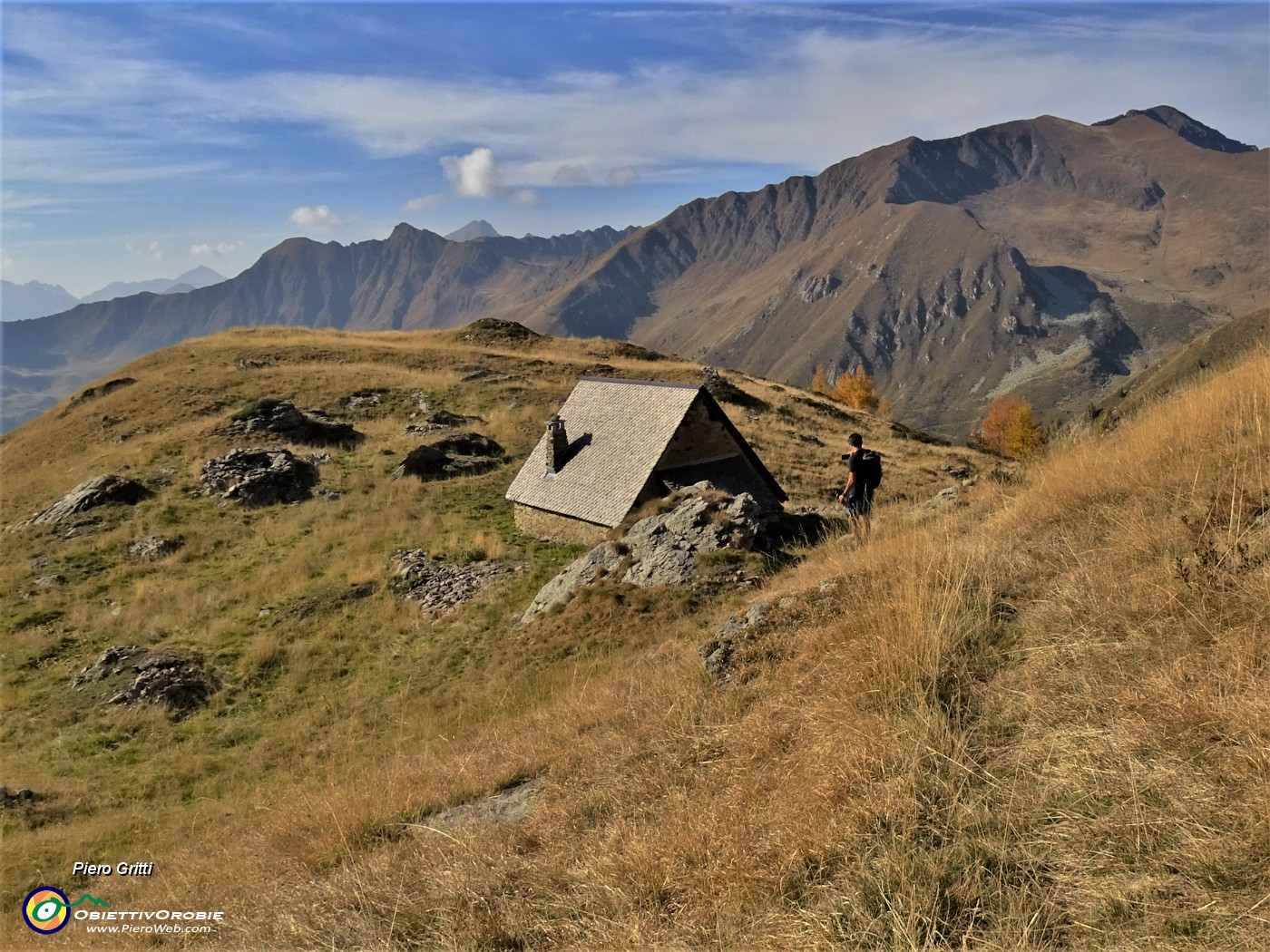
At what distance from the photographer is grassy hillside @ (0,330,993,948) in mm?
9594

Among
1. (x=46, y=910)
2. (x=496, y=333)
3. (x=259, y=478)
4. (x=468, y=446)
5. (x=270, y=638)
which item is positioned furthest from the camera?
(x=496, y=333)

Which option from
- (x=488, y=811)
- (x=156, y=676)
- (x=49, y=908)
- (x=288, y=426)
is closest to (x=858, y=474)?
(x=488, y=811)

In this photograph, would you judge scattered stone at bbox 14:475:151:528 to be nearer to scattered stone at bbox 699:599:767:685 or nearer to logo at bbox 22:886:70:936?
logo at bbox 22:886:70:936

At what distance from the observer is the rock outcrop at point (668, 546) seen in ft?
53.8

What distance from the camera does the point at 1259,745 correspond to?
3783mm

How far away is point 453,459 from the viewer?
33.4 m

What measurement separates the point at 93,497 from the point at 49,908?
27368mm

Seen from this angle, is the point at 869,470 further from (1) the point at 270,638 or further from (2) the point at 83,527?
(2) the point at 83,527

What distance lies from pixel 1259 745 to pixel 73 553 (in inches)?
1295

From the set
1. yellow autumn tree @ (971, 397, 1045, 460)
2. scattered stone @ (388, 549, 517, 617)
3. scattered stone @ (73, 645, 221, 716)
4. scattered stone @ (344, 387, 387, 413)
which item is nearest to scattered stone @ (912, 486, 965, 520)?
scattered stone @ (388, 549, 517, 617)

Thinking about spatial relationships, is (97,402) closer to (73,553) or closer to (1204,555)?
(73,553)

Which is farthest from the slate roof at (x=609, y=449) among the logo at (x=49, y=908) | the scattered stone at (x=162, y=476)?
the scattered stone at (x=162, y=476)

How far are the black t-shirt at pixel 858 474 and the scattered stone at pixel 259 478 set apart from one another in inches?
1008

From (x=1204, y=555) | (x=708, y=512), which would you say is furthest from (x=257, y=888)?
(x=708, y=512)
